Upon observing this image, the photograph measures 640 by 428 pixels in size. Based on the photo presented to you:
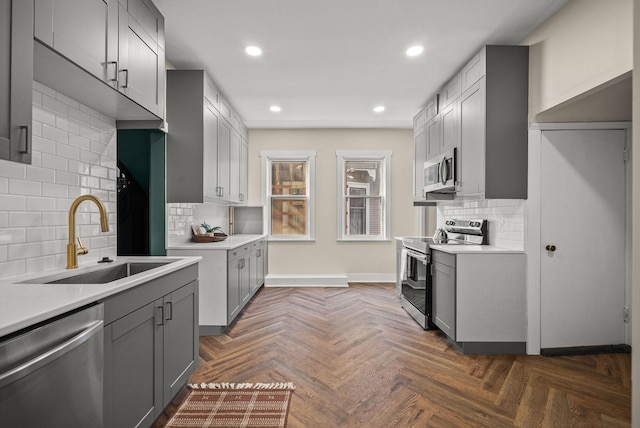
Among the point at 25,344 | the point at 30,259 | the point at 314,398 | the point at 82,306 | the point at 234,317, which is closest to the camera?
the point at 25,344

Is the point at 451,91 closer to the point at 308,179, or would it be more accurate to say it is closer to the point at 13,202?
the point at 308,179

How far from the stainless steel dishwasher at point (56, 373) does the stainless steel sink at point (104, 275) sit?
651 mm

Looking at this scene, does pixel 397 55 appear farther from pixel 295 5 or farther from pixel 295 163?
pixel 295 163

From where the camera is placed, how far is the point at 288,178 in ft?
19.3

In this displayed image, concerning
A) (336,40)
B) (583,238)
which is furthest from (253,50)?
(583,238)

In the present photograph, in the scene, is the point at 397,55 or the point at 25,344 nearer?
the point at 25,344

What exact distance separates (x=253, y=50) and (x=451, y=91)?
6.93ft

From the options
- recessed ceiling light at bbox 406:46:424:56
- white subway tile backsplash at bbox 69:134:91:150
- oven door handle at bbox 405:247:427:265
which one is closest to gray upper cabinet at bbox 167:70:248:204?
white subway tile backsplash at bbox 69:134:91:150

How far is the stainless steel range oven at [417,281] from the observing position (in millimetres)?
3467

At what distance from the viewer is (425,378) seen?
2.46m

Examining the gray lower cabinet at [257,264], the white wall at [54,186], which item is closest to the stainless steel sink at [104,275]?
the white wall at [54,186]

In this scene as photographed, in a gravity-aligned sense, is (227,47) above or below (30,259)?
above

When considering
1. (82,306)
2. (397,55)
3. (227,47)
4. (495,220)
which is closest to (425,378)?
(495,220)

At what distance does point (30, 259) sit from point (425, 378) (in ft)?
8.42
